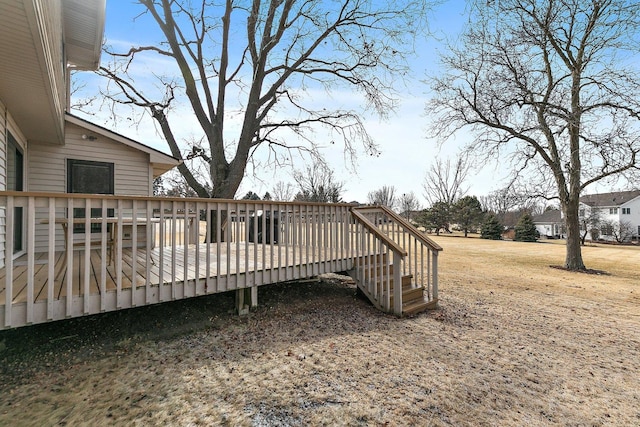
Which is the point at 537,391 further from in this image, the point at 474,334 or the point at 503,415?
the point at 474,334

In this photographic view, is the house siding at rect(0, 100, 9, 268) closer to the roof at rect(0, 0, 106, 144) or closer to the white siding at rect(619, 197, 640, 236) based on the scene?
the roof at rect(0, 0, 106, 144)

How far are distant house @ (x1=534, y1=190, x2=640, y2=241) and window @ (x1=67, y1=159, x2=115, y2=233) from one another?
33.8 meters

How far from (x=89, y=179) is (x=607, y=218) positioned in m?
49.8

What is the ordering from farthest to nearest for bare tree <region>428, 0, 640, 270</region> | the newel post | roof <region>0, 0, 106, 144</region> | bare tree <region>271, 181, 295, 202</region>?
bare tree <region>271, 181, 295, 202</region> < bare tree <region>428, 0, 640, 270</region> < the newel post < roof <region>0, 0, 106, 144</region>

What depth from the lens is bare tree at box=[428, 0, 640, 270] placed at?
10477mm

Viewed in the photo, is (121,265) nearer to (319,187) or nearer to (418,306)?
(418,306)

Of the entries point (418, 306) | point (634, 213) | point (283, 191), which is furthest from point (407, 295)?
point (634, 213)

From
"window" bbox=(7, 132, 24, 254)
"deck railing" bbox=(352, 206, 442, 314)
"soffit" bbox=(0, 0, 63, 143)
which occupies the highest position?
"soffit" bbox=(0, 0, 63, 143)

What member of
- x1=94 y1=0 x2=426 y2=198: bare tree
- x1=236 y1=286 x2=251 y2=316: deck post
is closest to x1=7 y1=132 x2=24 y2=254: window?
x1=236 y1=286 x2=251 y2=316: deck post

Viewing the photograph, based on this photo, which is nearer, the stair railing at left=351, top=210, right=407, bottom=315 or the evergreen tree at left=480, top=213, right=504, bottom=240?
the stair railing at left=351, top=210, right=407, bottom=315

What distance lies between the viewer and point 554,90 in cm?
1190

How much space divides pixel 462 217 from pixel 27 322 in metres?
32.4

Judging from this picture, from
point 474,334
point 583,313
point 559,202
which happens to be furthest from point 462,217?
point 474,334

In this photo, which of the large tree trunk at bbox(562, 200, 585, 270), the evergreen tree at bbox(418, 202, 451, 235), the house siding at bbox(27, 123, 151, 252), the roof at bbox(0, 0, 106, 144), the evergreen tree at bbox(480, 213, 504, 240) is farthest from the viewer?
the evergreen tree at bbox(418, 202, 451, 235)
